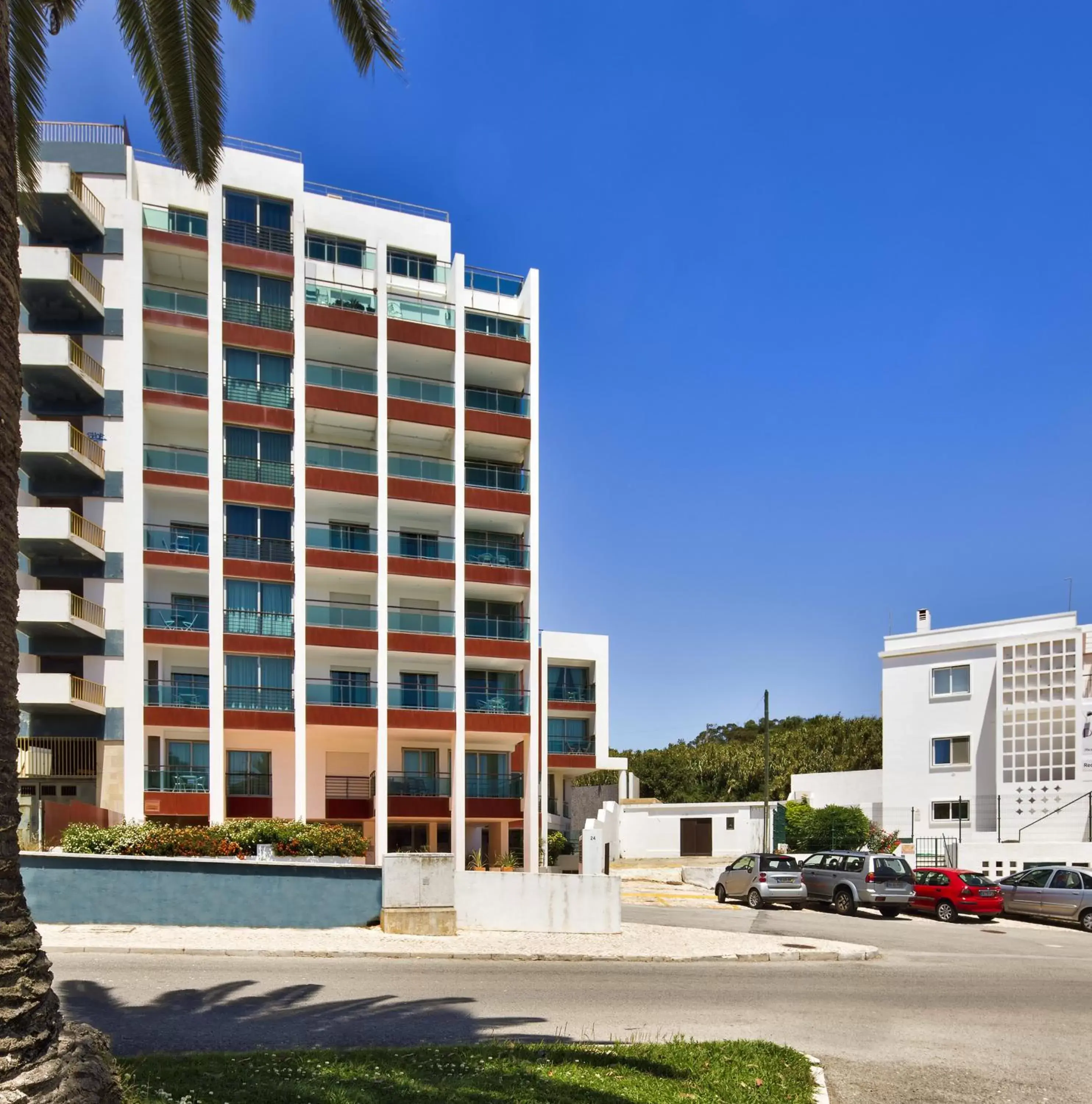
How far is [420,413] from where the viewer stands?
148 ft

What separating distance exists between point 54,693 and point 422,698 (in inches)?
532

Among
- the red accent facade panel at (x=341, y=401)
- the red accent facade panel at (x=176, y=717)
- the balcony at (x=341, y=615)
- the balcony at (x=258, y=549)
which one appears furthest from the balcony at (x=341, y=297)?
the red accent facade panel at (x=176, y=717)

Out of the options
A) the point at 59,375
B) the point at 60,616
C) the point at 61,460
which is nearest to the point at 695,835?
the point at 60,616

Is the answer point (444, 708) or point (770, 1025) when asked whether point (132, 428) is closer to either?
point (444, 708)

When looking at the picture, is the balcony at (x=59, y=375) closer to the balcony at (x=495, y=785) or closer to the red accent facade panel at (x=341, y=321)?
the red accent facade panel at (x=341, y=321)

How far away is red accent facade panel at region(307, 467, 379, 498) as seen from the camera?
4278cm

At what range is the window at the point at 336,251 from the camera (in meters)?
45.9

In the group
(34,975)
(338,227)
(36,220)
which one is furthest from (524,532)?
(34,975)

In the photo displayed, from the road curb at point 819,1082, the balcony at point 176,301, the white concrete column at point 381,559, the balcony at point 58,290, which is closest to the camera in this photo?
the road curb at point 819,1082

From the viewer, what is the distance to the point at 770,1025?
14164 mm

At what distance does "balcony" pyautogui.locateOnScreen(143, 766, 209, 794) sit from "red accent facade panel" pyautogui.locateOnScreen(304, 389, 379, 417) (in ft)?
46.1

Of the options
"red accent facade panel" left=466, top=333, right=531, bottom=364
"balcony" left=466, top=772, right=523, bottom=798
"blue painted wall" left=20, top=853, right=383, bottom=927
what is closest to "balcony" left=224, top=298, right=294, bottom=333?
"red accent facade panel" left=466, top=333, right=531, bottom=364

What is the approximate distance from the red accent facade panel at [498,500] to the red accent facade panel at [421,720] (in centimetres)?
831

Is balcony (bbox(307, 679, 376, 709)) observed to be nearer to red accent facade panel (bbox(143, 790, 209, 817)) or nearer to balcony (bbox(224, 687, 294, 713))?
balcony (bbox(224, 687, 294, 713))
